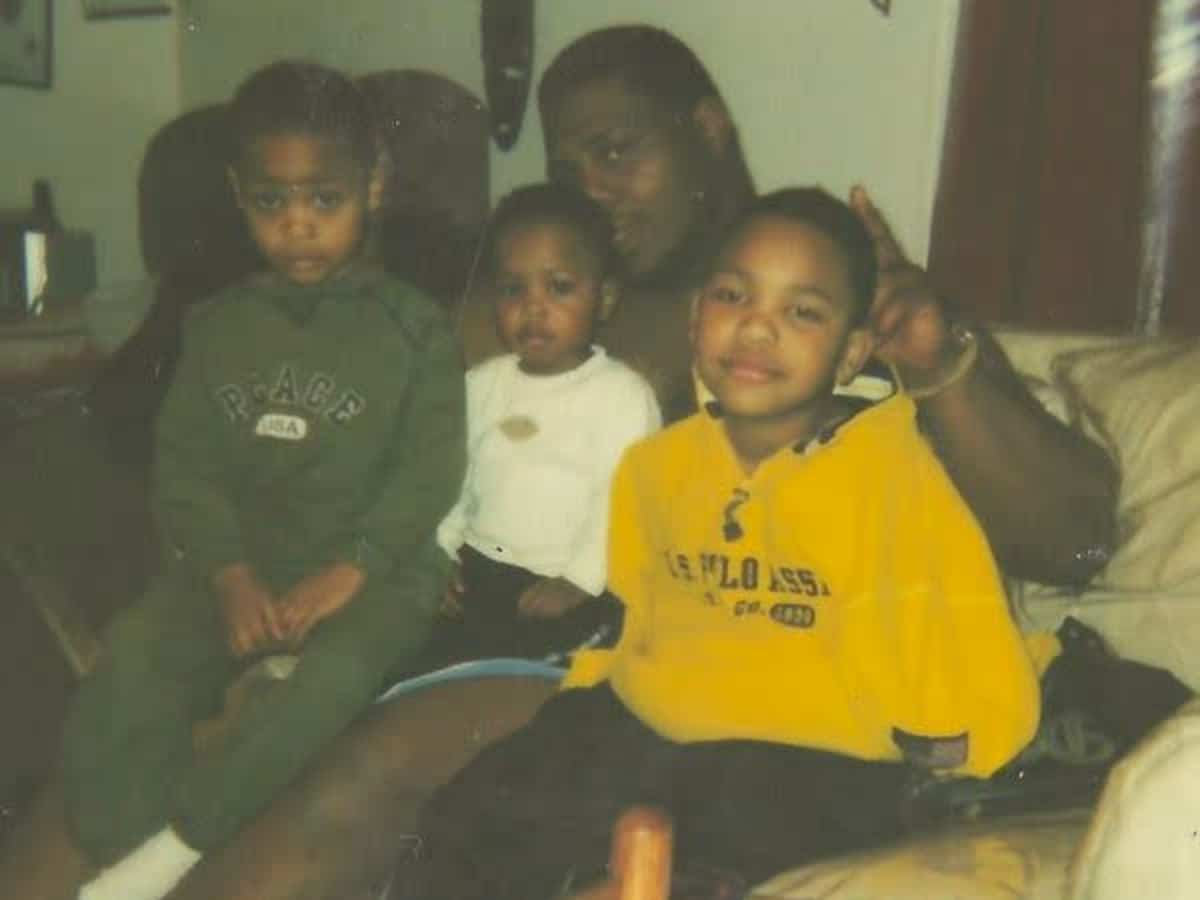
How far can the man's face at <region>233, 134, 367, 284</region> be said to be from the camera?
1076mm

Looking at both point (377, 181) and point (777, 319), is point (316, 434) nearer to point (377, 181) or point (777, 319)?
point (377, 181)

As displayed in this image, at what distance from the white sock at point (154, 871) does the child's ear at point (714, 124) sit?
0.63 metres

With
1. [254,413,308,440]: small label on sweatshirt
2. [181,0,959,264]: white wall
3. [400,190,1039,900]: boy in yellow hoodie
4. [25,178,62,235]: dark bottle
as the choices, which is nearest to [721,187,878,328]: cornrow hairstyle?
[400,190,1039,900]: boy in yellow hoodie

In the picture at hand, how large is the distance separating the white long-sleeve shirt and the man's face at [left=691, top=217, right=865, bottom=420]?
0.40ft

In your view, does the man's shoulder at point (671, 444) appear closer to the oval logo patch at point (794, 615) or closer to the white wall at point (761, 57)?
the oval logo patch at point (794, 615)

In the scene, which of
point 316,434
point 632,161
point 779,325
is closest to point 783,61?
point 632,161

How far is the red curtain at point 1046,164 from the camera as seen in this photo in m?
1.17

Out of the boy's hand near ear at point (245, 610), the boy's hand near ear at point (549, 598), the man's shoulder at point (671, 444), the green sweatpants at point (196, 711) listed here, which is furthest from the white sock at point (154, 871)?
the man's shoulder at point (671, 444)

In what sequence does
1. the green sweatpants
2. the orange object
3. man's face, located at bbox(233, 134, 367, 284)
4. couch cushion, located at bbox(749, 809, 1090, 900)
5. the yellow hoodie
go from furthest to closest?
man's face, located at bbox(233, 134, 367, 284), the green sweatpants, the yellow hoodie, couch cushion, located at bbox(749, 809, 1090, 900), the orange object

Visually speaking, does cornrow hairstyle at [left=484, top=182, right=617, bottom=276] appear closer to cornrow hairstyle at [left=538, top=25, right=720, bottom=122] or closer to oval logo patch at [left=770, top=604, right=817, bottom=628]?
cornrow hairstyle at [left=538, top=25, right=720, bottom=122]

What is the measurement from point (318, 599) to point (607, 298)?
294 mm

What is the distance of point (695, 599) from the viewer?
938mm

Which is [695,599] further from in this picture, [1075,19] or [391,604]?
[1075,19]

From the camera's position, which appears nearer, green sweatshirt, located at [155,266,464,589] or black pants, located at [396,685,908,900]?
black pants, located at [396,685,908,900]
